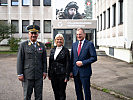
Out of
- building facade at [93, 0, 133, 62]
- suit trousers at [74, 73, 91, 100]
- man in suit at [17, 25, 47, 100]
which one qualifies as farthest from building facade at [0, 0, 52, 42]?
man in suit at [17, 25, 47, 100]

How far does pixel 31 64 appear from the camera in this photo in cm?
428

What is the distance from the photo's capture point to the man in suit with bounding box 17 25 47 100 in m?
4.26

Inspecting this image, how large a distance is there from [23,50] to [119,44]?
13669 millimetres

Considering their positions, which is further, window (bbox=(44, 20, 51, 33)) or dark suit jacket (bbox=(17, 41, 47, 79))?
window (bbox=(44, 20, 51, 33))

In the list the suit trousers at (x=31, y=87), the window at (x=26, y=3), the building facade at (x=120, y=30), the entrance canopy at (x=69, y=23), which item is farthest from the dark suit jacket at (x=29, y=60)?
the window at (x=26, y=3)

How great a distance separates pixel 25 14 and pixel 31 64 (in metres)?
28.4

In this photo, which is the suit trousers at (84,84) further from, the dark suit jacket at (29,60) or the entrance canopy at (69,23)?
the entrance canopy at (69,23)

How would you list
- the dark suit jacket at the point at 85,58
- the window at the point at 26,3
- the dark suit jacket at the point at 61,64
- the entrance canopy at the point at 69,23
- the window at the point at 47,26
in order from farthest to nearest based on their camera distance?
the window at the point at 47,26 → the window at the point at 26,3 → the entrance canopy at the point at 69,23 → the dark suit jacket at the point at 61,64 → the dark suit jacket at the point at 85,58

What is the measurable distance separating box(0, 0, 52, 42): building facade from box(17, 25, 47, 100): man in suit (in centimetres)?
2723

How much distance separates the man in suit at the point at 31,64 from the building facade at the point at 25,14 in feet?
89.3

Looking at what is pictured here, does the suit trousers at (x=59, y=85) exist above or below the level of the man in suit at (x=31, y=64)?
below

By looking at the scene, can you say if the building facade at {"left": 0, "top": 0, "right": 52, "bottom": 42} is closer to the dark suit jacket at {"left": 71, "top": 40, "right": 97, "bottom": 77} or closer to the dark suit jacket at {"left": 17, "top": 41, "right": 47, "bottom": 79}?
the dark suit jacket at {"left": 71, "top": 40, "right": 97, "bottom": 77}

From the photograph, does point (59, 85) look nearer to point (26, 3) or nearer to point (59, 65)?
point (59, 65)

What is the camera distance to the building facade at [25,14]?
31.2 m
